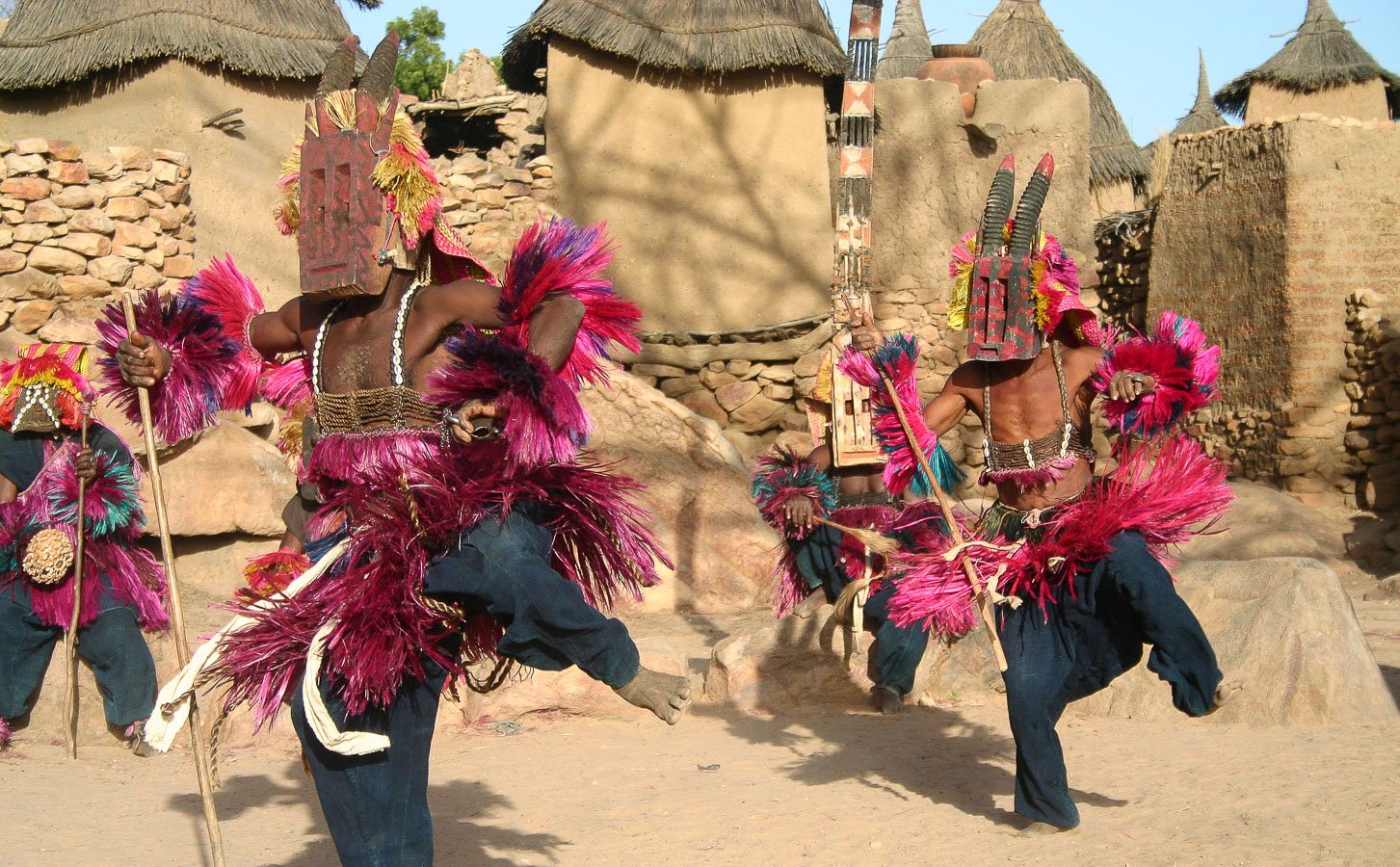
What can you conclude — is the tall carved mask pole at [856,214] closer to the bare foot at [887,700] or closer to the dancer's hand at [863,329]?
the bare foot at [887,700]

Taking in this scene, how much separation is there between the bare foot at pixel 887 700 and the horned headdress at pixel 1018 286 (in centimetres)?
248

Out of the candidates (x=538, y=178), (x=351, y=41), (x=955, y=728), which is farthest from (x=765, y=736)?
(x=538, y=178)

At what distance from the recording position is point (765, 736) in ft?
23.3

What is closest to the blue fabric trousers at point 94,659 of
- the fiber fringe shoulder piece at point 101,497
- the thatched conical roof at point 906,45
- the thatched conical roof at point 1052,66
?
the fiber fringe shoulder piece at point 101,497

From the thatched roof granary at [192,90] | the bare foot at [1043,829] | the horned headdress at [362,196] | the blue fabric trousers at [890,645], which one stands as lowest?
the bare foot at [1043,829]

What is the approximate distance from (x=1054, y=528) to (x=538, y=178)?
8.54 m

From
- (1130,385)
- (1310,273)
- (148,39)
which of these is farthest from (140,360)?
(1310,273)

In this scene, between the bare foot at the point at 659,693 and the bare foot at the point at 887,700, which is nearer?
the bare foot at the point at 659,693

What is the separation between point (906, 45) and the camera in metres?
21.7

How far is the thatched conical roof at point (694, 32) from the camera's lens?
12.5m

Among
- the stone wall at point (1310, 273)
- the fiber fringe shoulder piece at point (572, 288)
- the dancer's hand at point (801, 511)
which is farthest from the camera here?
the stone wall at point (1310, 273)

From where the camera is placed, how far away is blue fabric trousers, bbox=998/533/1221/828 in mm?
4848

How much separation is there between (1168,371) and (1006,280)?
0.69 metres

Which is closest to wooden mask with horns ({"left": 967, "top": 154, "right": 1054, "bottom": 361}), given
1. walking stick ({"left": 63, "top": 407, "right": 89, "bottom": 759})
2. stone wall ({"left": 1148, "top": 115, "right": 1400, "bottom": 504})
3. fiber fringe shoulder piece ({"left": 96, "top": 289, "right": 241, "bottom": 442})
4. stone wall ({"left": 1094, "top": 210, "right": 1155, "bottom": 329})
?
fiber fringe shoulder piece ({"left": 96, "top": 289, "right": 241, "bottom": 442})
